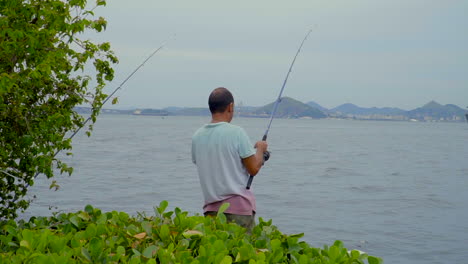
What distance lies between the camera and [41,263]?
10.0 ft

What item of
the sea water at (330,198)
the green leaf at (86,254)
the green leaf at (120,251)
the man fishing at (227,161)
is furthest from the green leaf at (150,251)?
the sea water at (330,198)

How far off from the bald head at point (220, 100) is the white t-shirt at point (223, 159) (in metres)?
0.11

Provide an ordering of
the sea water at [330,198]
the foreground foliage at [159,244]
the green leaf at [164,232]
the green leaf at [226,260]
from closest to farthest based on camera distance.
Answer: the green leaf at [226,260]
the foreground foliage at [159,244]
the green leaf at [164,232]
the sea water at [330,198]

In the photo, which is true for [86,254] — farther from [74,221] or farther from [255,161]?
[255,161]

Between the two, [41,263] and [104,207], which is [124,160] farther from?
[41,263]

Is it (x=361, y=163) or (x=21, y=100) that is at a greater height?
(x=21, y=100)

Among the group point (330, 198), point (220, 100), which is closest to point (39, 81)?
point (220, 100)

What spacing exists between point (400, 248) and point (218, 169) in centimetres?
955

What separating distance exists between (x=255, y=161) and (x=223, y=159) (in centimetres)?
24

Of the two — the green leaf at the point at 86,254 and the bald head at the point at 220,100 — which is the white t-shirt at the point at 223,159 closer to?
the bald head at the point at 220,100

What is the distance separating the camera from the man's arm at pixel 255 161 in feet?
16.1

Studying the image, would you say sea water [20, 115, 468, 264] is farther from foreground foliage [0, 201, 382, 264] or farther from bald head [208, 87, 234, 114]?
foreground foliage [0, 201, 382, 264]

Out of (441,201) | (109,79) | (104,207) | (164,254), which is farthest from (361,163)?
(164,254)

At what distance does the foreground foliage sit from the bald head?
38.9 inches
